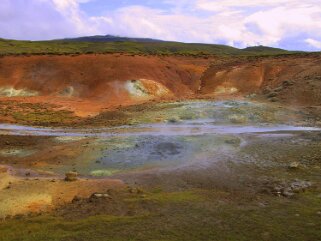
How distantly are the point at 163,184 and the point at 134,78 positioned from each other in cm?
3241

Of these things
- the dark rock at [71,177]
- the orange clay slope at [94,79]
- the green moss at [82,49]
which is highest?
the green moss at [82,49]

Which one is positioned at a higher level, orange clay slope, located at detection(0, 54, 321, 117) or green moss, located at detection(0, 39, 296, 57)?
green moss, located at detection(0, 39, 296, 57)

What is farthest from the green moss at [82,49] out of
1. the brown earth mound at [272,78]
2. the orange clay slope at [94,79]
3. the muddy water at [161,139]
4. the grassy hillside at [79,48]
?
the muddy water at [161,139]

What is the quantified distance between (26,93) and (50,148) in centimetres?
2636

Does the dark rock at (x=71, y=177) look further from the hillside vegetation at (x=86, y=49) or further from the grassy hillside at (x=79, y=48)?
the grassy hillside at (x=79, y=48)

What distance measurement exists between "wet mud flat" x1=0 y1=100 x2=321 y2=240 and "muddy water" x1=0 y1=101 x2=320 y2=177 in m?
0.06

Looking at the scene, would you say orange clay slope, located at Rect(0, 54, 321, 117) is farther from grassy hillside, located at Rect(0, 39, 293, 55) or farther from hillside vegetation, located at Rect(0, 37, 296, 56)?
grassy hillside, located at Rect(0, 39, 293, 55)

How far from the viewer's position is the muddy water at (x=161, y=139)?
21547 millimetres

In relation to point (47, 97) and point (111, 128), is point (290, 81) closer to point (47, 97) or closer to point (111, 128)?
point (111, 128)

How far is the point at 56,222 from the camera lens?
13930 millimetres

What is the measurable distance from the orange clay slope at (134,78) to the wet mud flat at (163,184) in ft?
52.8

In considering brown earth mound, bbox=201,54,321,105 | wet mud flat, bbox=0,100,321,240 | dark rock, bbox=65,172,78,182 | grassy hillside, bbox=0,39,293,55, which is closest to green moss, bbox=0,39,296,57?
grassy hillside, bbox=0,39,293,55

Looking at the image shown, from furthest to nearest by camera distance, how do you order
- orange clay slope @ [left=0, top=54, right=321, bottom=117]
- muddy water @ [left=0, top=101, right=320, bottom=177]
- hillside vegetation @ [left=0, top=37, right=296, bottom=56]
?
1. hillside vegetation @ [left=0, top=37, right=296, bottom=56]
2. orange clay slope @ [left=0, top=54, right=321, bottom=117]
3. muddy water @ [left=0, top=101, right=320, bottom=177]

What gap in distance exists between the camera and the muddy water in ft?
70.7
